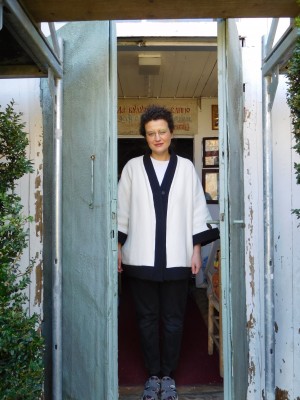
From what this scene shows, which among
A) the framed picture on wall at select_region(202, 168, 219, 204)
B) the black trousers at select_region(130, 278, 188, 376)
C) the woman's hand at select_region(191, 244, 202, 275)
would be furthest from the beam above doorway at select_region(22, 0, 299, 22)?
the framed picture on wall at select_region(202, 168, 219, 204)

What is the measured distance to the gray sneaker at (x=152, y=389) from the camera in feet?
10.3

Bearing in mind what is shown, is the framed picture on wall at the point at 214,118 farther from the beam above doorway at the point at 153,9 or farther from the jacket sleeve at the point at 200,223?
the beam above doorway at the point at 153,9

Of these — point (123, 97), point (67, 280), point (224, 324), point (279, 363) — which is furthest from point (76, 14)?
point (123, 97)

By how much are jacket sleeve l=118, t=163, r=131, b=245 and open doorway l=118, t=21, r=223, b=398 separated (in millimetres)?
1139

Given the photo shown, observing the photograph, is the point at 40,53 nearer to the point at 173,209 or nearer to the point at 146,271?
the point at 173,209

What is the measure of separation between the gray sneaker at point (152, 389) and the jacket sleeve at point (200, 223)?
1.11 m

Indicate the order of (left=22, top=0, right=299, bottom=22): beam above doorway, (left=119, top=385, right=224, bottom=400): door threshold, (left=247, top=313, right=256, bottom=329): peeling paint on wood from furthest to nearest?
(left=119, top=385, right=224, bottom=400): door threshold, (left=247, top=313, right=256, bottom=329): peeling paint on wood, (left=22, top=0, right=299, bottom=22): beam above doorway

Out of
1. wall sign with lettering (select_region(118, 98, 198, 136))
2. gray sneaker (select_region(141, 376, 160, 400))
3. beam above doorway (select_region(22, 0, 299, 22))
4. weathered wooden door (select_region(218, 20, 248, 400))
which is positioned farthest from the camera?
wall sign with lettering (select_region(118, 98, 198, 136))

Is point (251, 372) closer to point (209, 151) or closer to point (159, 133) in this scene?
point (159, 133)

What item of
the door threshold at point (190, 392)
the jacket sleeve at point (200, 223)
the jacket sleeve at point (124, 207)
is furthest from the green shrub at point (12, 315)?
the jacket sleeve at point (200, 223)

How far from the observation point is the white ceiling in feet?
11.5

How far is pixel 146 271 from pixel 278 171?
4.20 feet

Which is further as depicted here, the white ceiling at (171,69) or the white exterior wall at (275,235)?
the white ceiling at (171,69)

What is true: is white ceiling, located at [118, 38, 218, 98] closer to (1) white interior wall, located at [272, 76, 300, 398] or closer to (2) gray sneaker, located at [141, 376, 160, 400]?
(1) white interior wall, located at [272, 76, 300, 398]
